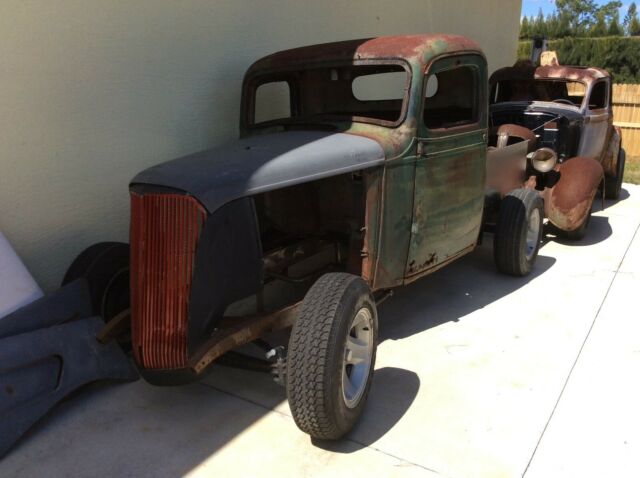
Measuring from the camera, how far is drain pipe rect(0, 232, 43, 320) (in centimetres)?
304

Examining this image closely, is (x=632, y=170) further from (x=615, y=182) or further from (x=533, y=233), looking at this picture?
(x=533, y=233)

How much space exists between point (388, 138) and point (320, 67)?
2.52 feet

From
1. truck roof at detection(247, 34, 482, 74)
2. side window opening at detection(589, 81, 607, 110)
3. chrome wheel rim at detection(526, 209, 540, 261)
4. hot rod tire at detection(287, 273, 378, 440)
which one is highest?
truck roof at detection(247, 34, 482, 74)

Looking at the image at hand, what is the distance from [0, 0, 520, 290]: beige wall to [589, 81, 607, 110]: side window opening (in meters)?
4.26

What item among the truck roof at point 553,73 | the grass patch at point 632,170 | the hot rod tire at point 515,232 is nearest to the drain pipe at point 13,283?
the hot rod tire at point 515,232

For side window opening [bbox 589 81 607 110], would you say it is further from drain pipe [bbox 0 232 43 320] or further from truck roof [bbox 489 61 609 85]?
drain pipe [bbox 0 232 43 320]

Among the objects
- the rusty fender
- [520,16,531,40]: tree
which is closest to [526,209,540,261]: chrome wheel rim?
the rusty fender

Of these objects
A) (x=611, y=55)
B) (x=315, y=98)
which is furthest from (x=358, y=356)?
(x=611, y=55)

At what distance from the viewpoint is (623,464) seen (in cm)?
254

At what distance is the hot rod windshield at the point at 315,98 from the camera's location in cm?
389

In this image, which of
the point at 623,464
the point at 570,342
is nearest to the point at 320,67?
the point at 570,342

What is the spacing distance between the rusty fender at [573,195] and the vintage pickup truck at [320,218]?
0.03 metres

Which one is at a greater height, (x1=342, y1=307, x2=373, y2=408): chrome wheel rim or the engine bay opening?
the engine bay opening

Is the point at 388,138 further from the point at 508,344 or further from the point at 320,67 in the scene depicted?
the point at 508,344
